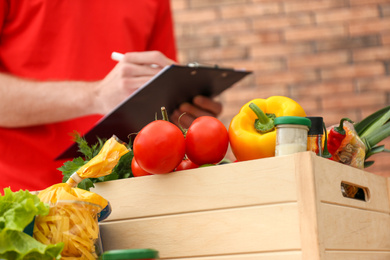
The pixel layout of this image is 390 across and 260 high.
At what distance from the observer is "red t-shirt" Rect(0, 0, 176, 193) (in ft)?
5.41

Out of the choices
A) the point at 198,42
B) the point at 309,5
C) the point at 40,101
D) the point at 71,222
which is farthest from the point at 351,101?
the point at 71,222

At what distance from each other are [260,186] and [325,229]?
0.44 feet

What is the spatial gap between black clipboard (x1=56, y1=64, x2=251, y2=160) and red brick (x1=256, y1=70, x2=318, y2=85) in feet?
5.84

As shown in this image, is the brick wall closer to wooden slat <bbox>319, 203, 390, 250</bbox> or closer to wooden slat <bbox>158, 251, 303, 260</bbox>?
Answer: wooden slat <bbox>319, 203, 390, 250</bbox>

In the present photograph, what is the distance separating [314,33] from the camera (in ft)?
10.6

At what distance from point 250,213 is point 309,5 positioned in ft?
7.91

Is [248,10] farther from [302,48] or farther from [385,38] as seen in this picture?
[385,38]

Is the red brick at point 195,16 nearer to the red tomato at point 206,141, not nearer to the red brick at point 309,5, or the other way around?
the red brick at point 309,5

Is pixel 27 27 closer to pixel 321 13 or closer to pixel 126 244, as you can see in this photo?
pixel 126 244

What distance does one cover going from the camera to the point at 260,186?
104 centimetres

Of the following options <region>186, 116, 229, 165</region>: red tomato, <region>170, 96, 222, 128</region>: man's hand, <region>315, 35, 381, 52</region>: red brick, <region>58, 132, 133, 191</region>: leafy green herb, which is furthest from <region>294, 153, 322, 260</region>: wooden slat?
<region>315, 35, 381, 52</region>: red brick

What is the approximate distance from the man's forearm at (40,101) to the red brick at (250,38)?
1.74m

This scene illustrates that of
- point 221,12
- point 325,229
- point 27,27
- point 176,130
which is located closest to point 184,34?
point 221,12

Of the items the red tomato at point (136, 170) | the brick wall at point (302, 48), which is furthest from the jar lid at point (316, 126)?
the brick wall at point (302, 48)
